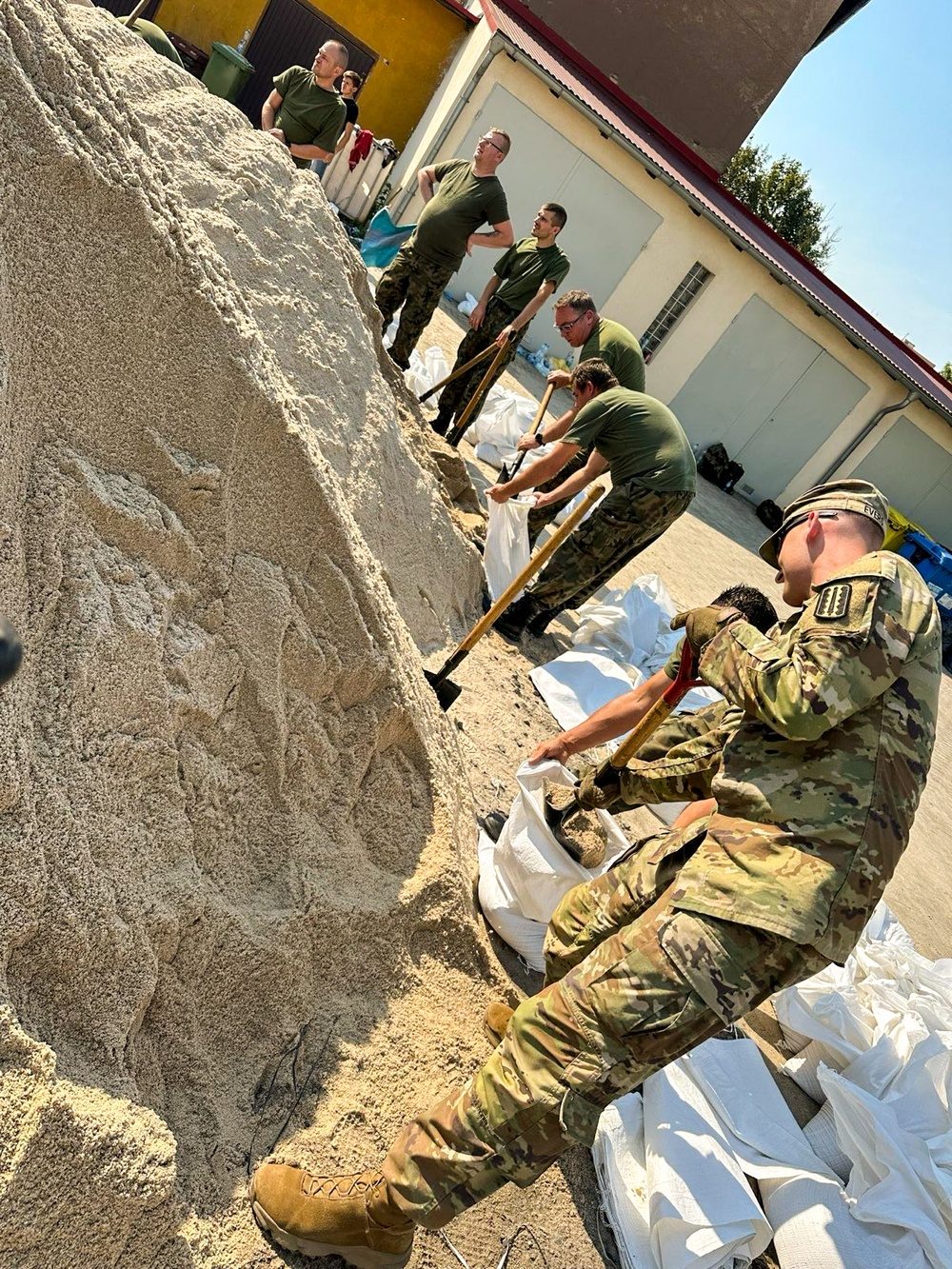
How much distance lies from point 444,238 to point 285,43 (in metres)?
8.34

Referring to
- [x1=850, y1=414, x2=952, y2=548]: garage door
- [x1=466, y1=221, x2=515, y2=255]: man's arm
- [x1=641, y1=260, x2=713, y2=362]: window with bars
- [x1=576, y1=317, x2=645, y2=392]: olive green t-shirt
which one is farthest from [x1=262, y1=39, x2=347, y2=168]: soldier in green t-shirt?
[x1=850, y1=414, x2=952, y2=548]: garage door

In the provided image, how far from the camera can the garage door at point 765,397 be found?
508 inches

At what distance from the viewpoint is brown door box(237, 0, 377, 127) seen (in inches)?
447

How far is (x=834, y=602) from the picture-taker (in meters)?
1.84

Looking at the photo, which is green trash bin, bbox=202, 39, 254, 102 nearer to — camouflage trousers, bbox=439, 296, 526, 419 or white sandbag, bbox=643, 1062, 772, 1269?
camouflage trousers, bbox=439, 296, 526, 419

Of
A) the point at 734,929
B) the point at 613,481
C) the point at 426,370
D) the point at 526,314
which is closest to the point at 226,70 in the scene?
the point at 426,370

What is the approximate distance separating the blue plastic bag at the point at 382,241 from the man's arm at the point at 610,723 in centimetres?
612

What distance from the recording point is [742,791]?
192 cm

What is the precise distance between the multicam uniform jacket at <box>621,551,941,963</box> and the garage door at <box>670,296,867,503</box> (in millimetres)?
11968

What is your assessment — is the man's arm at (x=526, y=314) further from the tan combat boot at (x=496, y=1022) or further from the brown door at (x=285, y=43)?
the brown door at (x=285, y=43)

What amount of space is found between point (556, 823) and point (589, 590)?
2.24 meters

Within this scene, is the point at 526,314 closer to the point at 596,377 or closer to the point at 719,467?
the point at 596,377

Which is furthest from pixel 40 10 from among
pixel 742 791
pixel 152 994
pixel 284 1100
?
pixel 284 1100

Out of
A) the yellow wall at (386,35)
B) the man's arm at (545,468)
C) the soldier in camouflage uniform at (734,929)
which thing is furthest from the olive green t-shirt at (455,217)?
the yellow wall at (386,35)
